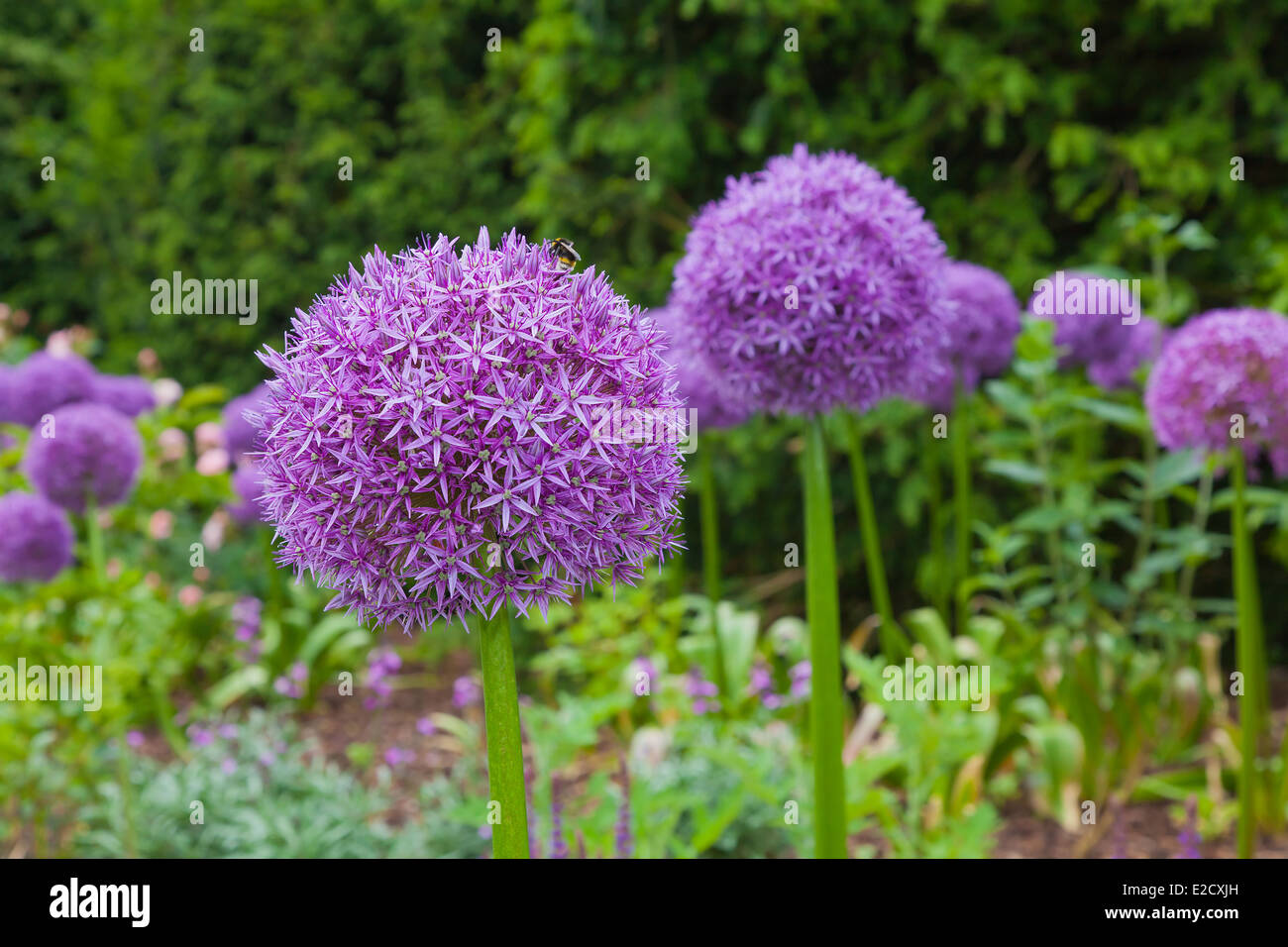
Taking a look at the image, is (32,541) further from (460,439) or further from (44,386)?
(460,439)

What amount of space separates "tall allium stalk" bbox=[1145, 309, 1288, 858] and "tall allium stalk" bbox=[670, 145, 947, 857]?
0.84 metres

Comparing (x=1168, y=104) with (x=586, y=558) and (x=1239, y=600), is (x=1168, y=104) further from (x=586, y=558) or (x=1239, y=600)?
(x=586, y=558)

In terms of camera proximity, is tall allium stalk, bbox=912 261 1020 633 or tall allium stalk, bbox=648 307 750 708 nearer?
tall allium stalk, bbox=648 307 750 708

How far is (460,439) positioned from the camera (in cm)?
156

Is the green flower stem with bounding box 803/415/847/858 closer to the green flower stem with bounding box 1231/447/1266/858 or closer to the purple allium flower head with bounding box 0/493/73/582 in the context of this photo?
the green flower stem with bounding box 1231/447/1266/858

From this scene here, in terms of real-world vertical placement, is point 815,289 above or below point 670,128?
below

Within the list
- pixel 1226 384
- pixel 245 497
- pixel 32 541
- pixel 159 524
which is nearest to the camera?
pixel 1226 384

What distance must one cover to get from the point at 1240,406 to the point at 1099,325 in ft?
4.11

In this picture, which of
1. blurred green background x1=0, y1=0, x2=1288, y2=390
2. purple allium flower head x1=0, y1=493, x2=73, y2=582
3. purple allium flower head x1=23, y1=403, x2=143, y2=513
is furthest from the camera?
blurred green background x1=0, y1=0, x2=1288, y2=390

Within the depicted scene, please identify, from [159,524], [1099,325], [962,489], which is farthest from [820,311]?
[159,524]

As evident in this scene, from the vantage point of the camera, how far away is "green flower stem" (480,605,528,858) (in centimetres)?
167

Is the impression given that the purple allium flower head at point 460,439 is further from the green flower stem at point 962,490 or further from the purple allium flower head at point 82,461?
the purple allium flower head at point 82,461

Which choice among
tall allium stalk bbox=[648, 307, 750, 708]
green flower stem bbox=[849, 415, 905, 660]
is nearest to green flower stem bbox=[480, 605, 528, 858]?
tall allium stalk bbox=[648, 307, 750, 708]

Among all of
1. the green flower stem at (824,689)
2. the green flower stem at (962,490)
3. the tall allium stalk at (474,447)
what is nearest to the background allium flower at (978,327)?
the green flower stem at (962,490)
